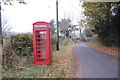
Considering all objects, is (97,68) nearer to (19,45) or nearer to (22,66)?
(22,66)

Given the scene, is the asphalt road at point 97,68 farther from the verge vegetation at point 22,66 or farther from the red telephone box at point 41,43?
the red telephone box at point 41,43

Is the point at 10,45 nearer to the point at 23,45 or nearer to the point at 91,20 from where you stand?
the point at 23,45

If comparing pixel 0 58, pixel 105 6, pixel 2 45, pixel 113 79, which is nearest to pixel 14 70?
pixel 0 58

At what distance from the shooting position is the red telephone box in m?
4.75

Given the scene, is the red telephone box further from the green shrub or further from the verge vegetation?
the green shrub

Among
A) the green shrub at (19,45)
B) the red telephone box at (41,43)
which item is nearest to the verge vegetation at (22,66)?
the green shrub at (19,45)

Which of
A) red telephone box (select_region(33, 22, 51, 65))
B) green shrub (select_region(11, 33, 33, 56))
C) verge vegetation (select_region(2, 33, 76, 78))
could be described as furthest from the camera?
green shrub (select_region(11, 33, 33, 56))

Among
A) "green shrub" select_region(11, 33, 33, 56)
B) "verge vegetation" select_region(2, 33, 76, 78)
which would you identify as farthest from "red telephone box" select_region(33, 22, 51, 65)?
"green shrub" select_region(11, 33, 33, 56)

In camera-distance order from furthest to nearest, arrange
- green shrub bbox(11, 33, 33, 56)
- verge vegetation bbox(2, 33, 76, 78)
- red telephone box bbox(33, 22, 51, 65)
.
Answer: green shrub bbox(11, 33, 33, 56)
red telephone box bbox(33, 22, 51, 65)
verge vegetation bbox(2, 33, 76, 78)

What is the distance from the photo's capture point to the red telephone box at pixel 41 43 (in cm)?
475

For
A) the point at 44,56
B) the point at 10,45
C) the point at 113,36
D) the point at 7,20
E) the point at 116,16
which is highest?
the point at 116,16

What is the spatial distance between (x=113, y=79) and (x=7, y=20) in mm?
7416

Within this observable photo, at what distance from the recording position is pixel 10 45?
15.5 feet

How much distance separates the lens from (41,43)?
4977 millimetres
